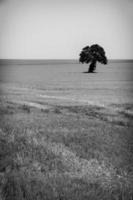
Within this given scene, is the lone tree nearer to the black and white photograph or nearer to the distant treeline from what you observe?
the black and white photograph

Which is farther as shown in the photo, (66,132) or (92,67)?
(92,67)

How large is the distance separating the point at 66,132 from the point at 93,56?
984 mm

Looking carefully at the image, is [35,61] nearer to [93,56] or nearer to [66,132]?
[93,56]

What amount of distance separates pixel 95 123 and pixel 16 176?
1155mm

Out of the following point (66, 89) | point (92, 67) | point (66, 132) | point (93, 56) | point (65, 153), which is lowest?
point (65, 153)

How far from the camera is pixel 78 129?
3410mm

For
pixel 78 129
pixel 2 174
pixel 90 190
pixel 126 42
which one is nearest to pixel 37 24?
pixel 126 42

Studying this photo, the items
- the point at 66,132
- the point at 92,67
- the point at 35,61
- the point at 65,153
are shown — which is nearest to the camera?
the point at 65,153

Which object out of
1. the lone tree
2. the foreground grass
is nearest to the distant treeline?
the lone tree

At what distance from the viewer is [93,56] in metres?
3.38

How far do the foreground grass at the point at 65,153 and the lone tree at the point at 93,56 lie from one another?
22.5 inches

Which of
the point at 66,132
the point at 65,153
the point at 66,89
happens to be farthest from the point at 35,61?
the point at 65,153

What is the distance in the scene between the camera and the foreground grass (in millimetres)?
2801

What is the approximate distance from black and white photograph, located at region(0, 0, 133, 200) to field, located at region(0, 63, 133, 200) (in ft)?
0.04
